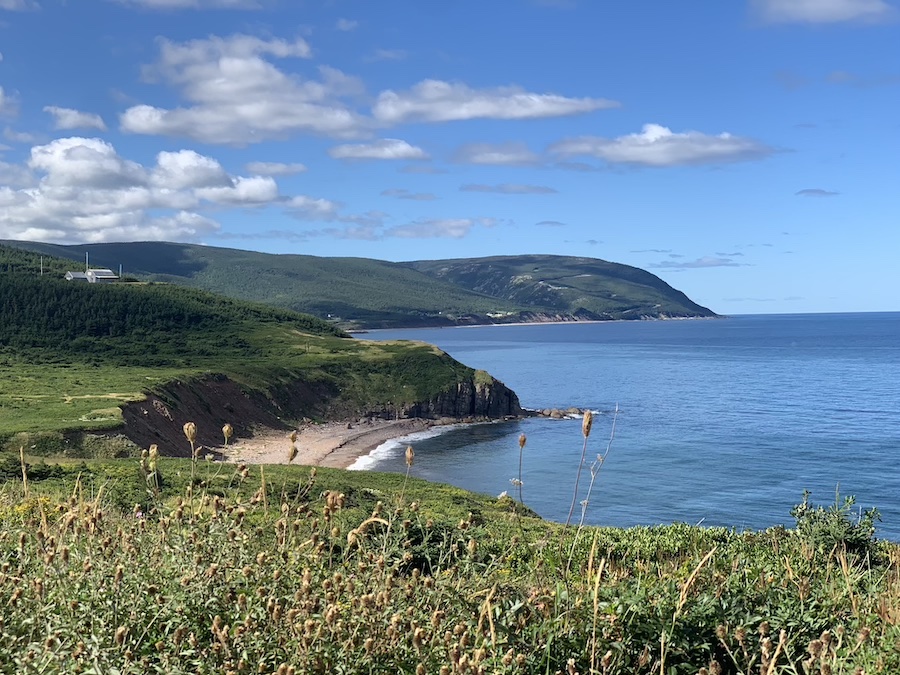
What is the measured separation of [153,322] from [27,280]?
73.5 feet

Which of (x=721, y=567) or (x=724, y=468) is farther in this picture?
(x=724, y=468)

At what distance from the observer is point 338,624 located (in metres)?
3.92

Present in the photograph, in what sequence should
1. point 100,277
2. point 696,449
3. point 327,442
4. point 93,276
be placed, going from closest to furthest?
point 696,449
point 327,442
point 93,276
point 100,277

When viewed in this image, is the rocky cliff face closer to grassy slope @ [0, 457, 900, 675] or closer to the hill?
the hill

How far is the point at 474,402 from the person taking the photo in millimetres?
108750

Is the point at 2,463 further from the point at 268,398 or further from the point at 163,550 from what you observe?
the point at 268,398

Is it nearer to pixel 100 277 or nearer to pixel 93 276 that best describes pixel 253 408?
pixel 93 276

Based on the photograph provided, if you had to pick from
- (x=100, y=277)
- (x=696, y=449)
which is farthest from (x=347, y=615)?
(x=100, y=277)

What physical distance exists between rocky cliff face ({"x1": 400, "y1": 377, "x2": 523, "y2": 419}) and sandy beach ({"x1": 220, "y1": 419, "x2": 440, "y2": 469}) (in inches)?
160

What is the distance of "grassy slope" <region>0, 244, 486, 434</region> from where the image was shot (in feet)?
265

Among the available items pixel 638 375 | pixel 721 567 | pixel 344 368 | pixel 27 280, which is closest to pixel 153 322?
pixel 27 280

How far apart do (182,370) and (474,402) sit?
121 feet

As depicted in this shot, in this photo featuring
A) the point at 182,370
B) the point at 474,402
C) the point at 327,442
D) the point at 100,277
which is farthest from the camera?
the point at 100,277

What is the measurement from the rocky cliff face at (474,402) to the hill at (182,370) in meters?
0.14
